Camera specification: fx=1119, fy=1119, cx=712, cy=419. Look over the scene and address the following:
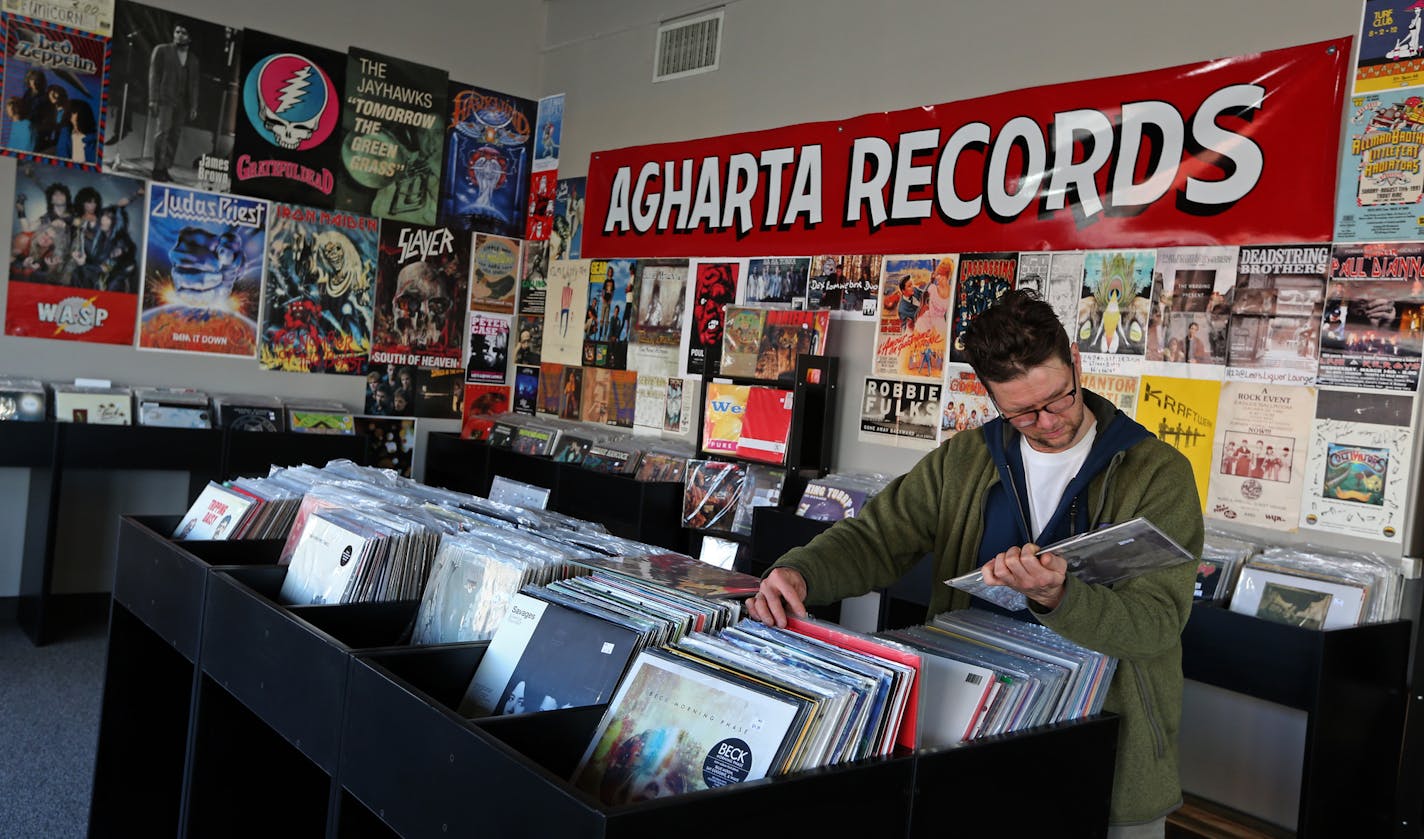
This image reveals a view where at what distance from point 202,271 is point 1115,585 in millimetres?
4894

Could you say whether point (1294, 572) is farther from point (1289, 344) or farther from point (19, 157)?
point (19, 157)

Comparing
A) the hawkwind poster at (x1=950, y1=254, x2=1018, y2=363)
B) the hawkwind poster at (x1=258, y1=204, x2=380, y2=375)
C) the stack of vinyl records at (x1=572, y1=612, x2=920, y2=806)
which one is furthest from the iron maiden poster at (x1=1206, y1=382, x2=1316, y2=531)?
the hawkwind poster at (x1=258, y1=204, x2=380, y2=375)

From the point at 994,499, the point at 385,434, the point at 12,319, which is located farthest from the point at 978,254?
the point at 12,319

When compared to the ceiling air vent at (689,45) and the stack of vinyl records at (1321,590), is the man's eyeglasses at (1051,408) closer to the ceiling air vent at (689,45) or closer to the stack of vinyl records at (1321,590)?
the stack of vinyl records at (1321,590)

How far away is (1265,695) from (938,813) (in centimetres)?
177

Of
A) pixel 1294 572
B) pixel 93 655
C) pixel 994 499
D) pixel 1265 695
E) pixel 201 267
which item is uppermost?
pixel 201 267

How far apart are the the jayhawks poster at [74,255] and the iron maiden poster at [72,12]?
639 millimetres

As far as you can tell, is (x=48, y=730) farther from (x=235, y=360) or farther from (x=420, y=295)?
(x=420, y=295)

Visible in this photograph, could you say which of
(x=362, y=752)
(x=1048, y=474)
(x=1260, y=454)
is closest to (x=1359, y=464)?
(x=1260, y=454)

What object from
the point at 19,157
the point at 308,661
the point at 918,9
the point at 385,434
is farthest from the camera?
the point at 385,434

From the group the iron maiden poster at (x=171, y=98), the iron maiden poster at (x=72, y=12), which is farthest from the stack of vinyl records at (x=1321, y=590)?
the iron maiden poster at (x=72, y=12)

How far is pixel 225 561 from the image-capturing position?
8.25 ft

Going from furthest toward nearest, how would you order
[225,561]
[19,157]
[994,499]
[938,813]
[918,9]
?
[19,157] → [918,9] → [225,561] → [994,499] → [938,813]

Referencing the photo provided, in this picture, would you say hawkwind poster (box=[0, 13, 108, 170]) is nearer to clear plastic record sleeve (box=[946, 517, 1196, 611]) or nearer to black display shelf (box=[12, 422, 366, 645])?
black display shelf (box=[12, 422, 366, 645])
